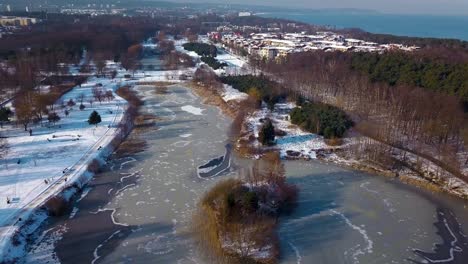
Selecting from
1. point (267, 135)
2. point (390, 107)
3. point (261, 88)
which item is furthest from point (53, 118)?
point (390, 107)

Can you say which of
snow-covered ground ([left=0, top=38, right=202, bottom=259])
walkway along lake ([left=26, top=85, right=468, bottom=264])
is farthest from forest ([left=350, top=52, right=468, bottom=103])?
snow-covered ground ([left=0, top=38, right=202, bottom=259])

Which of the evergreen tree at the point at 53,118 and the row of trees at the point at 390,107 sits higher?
the row of trees at the point at 390,107

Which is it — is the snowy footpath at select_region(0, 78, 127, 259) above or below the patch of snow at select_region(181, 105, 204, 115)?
below

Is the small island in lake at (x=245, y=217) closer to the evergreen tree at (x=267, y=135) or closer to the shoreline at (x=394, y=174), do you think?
the shoreline at (x=394, y=174)

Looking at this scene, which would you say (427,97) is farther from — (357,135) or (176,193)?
(176,193)

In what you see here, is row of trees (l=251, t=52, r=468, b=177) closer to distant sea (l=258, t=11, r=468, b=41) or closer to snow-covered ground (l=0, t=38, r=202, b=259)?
snow-covered ground (l=0, t=38, r=202, b=259)

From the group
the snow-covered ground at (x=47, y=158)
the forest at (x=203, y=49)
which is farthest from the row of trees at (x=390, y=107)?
the forest at (x=203, y=49)
